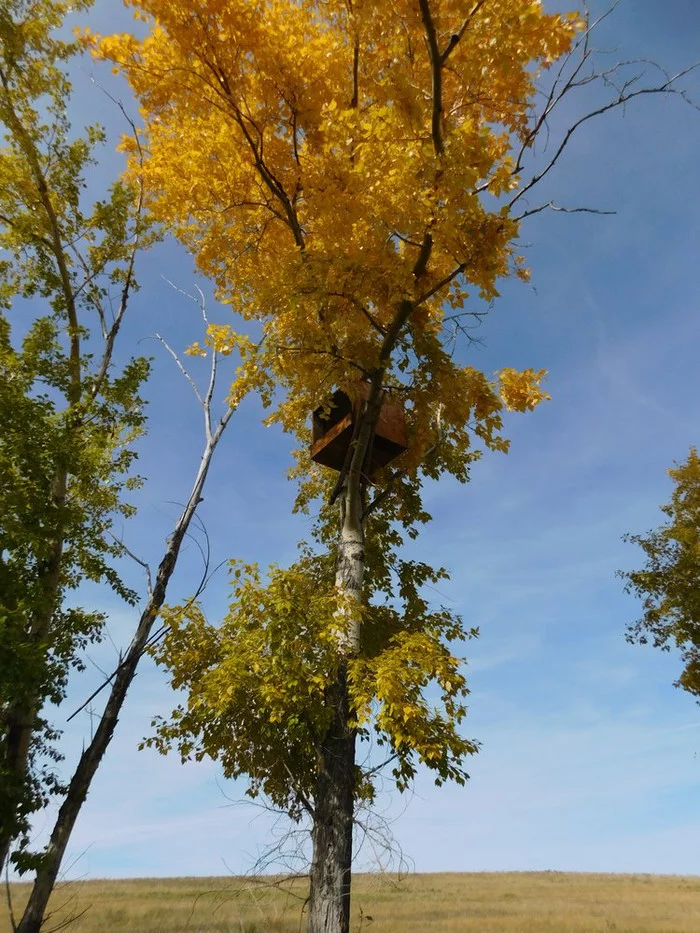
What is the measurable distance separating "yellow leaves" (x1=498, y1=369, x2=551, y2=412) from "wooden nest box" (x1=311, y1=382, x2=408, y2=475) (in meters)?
1.46

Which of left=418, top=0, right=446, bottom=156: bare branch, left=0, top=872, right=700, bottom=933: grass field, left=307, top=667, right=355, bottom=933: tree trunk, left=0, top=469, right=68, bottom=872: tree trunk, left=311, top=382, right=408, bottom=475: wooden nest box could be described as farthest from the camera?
left=0, top=872, right=700, bottom=933: grass field

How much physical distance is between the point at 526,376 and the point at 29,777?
8467 mm

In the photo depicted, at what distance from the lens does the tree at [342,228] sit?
18.3 feet

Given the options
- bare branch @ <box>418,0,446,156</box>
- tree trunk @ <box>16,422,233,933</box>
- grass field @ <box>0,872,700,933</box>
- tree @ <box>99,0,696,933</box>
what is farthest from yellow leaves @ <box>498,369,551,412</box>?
grass field @ <box>0,872,700,933</box>

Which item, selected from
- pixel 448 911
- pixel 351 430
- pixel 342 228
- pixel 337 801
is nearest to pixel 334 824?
pixel 337 801

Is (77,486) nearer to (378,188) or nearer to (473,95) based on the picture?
(378,188)

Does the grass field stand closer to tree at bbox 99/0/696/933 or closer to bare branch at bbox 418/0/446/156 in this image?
tree at bbox 99/0/696/933

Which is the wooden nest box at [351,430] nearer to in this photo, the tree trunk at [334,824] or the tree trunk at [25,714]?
the tree trunk at [334,824]

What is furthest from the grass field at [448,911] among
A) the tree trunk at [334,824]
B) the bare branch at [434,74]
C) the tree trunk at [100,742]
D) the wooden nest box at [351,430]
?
the bare branch at [434,74]

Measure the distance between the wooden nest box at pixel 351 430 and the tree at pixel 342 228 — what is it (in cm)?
19

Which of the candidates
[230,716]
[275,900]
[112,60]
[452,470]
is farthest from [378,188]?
[275,900]

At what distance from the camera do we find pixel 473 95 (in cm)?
679

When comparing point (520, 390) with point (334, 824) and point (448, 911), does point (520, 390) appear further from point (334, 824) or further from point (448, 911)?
point (448, 911)

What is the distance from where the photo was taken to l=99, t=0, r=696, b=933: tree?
557cm
